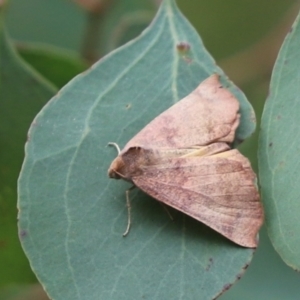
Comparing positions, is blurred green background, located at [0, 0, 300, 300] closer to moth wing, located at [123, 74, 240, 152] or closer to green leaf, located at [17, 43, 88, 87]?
green leaf, located at [17, 43, 88, 87]

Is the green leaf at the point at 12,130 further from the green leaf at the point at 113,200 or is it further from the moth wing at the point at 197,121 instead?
the moth wing at the point at 197,121

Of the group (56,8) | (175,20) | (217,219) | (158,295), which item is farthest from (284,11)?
(158,295)

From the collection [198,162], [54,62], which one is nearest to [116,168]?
[198,162]

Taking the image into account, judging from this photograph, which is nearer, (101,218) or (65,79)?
(101,218)

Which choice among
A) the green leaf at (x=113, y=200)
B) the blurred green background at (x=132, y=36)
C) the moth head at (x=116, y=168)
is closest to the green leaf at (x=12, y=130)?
the blurred green background at (x=132, y=36)

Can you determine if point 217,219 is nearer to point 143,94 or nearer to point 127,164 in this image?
point 127,164

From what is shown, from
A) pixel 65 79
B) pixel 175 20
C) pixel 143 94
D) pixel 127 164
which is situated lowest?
pixel 65 79
